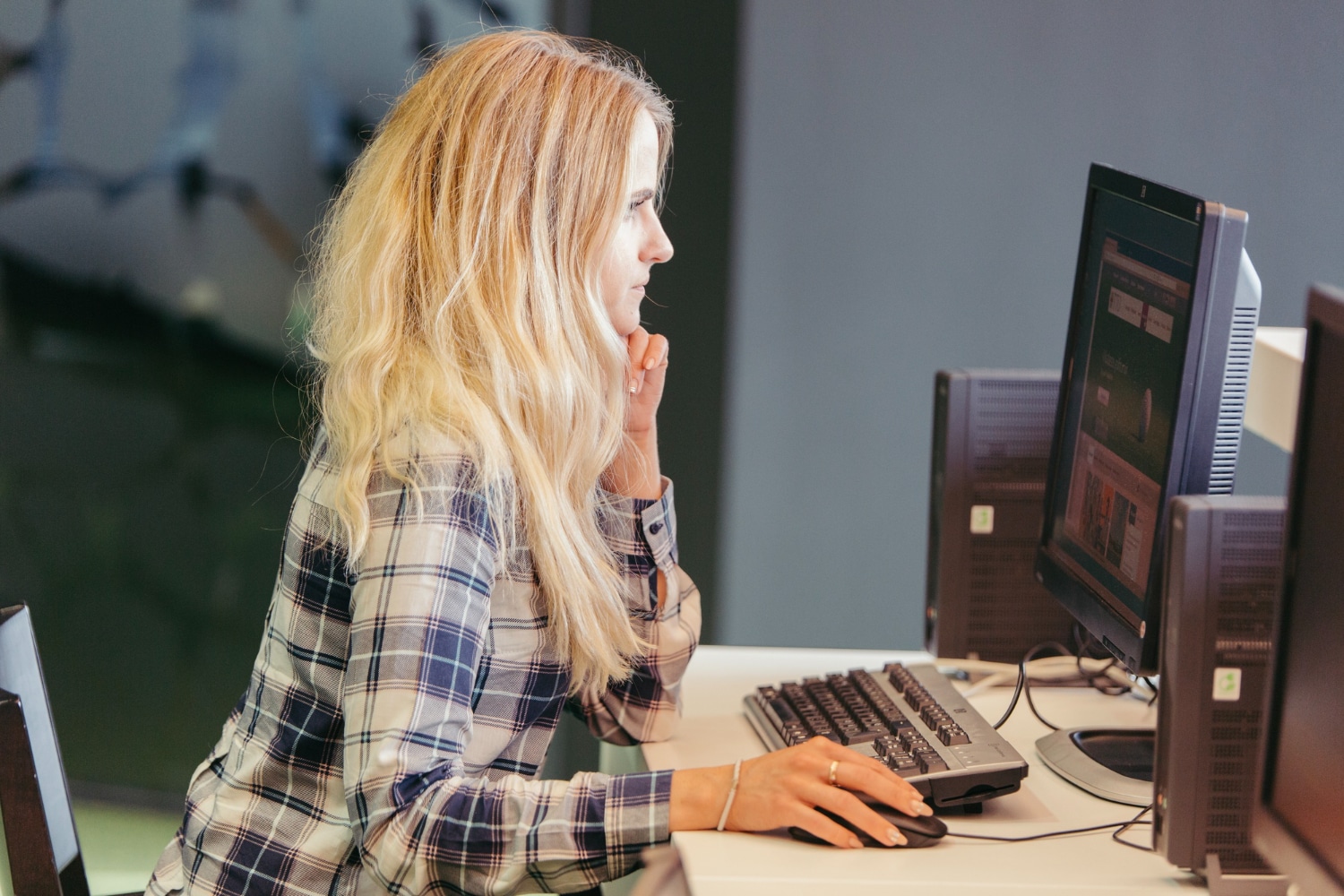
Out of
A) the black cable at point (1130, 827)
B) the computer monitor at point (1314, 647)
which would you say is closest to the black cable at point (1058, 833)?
the black cable at point (1130, 827)

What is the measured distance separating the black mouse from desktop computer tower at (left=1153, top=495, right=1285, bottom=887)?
7.1 inches

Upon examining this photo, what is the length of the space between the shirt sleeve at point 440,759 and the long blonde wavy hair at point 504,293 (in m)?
0.06

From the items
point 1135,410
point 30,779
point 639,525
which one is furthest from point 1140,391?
point 30,779

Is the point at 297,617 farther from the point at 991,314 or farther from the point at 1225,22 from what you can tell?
the point at 1225,22

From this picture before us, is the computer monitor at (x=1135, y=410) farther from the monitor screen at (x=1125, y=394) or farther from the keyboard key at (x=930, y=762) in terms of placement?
the keyboard key at (x=930, y=762)

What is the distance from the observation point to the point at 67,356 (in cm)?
255

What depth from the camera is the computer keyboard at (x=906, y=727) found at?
3.78 ft

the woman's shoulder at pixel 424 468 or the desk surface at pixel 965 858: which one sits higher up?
the woman's shoulder at pixel 424 468

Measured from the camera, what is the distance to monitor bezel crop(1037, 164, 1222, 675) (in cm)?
113

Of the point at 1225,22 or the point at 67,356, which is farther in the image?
the point at 67,356

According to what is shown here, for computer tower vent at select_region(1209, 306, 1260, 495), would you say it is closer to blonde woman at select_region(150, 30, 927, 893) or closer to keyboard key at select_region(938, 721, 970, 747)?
keyboard key at select_region(938, 721, 970, 747)

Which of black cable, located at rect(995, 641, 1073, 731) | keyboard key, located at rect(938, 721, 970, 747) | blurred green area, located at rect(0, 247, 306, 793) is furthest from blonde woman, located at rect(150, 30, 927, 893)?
blurred green area, located at rect(0, 247, 306, 793)

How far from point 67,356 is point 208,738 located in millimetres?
813

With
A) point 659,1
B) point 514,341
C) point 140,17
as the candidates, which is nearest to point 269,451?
point 140,17
